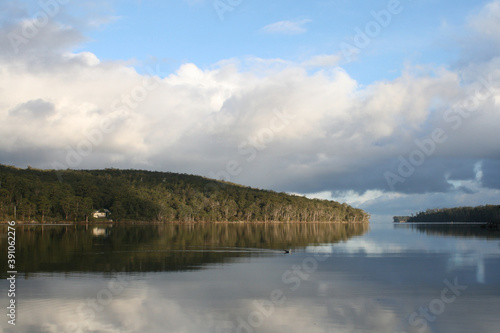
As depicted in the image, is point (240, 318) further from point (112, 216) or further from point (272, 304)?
point (112, 216)

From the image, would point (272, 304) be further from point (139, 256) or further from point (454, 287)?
point (139, 256)

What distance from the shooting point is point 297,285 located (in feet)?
107

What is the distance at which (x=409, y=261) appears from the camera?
164 feet

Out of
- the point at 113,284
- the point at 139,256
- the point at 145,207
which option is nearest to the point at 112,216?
the point at 145,207

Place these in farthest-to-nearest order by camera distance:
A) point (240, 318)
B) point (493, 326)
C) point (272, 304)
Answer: point (272, 304) < point (240, 318) < point (493, 326)

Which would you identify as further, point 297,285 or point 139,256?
point 139,256

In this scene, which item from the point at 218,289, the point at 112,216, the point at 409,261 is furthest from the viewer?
the point at 112,216

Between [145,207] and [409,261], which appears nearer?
[409,261]

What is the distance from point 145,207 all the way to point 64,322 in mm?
180001

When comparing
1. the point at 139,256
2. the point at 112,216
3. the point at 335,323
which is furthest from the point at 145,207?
the point at 335,323

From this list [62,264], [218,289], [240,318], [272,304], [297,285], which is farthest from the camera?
[62,264]

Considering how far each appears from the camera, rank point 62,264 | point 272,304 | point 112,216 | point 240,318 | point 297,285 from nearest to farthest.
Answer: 1. point 240,318
2. point 272,304
3. point 297,285
4. point 62,264
5. point 112,216

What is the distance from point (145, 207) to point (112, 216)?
14.5 metres

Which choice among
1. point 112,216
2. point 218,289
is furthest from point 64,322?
point 112,216
